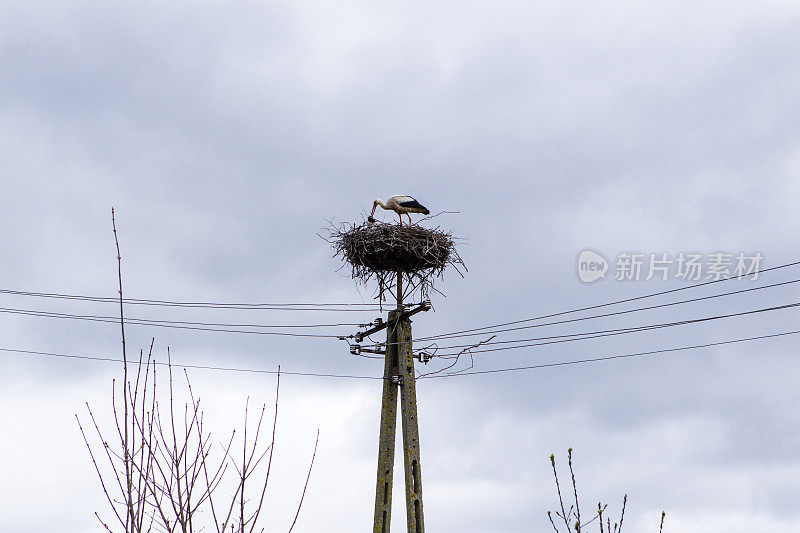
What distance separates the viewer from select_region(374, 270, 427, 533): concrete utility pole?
11.1 m

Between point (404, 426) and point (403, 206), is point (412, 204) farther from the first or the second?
point (404, 426)

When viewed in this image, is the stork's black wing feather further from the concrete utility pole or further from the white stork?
the concrete utility pole

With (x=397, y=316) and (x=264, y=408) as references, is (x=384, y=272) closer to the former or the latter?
(x=397, y=316)

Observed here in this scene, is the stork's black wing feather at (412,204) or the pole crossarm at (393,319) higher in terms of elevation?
the stork's black wing feather at (412,204)

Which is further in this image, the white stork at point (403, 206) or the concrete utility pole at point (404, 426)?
the white stork at point (403, 206)

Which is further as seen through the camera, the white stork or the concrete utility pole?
the white stork

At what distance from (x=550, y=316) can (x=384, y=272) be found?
7.36 ft

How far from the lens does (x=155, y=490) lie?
3.77m

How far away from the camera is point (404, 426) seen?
11.4 m

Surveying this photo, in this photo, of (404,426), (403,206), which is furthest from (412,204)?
(404,426)

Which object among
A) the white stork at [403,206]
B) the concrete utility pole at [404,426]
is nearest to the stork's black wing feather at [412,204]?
the white stork at [403,206]

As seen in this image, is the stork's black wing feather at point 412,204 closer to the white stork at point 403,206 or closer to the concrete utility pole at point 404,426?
the white stork at point 403,206

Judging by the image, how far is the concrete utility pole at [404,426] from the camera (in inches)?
438

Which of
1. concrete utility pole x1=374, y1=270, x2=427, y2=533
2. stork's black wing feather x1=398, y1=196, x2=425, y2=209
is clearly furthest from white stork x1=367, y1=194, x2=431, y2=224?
concrete utility pole x1=374, y1=270, x2=427, y2=533
